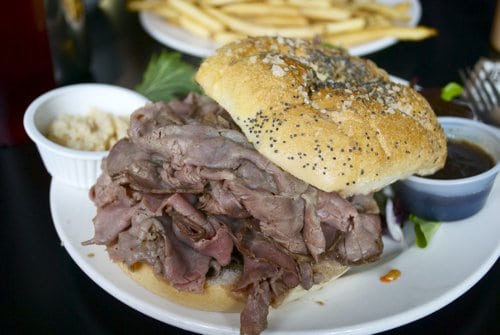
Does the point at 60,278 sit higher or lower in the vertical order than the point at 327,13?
lower

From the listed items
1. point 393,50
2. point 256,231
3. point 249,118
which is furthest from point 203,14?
point 256,231

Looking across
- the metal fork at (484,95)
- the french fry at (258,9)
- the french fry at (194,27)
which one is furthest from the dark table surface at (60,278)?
the metal fork at (484,95)

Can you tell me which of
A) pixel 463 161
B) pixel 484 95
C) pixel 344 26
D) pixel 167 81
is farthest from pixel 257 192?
pixel 344 26

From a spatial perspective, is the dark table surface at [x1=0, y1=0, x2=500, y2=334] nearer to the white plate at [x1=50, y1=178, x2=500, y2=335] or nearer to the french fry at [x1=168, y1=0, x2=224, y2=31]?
the white plate at [x1=50, y1=178, x2=500, y2=335]

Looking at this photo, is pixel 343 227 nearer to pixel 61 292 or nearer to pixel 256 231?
pixel 256 231

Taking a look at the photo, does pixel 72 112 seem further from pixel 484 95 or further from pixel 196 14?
pixel 484 95

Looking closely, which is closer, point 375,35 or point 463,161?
point 463,161

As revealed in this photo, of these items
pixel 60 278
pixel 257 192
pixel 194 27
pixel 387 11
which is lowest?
pixel 60 278

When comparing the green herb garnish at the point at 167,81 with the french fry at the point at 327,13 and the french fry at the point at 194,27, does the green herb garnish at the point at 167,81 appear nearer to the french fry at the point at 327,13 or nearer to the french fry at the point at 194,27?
the french fry at the point at 194,27
